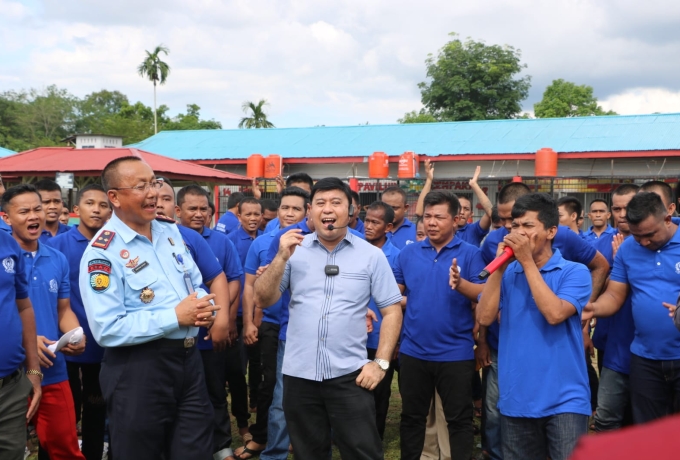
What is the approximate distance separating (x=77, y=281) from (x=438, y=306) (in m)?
2.76

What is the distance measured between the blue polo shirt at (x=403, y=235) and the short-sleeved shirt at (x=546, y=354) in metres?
3.10

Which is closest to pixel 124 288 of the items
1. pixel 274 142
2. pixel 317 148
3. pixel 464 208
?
pixel 464 208

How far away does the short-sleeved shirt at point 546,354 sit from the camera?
12.0ft

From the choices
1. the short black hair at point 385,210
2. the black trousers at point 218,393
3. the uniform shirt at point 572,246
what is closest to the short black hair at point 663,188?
the uniform shirt at point 572,246

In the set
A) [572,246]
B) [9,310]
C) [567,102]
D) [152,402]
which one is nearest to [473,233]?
[572,246]

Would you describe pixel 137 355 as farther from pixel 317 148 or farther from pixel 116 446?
pixel 317 148

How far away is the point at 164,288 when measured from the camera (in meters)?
3.49

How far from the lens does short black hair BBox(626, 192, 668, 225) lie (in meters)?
4.38

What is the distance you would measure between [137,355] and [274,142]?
67.0 ft

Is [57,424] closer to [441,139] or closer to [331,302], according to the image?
[331,302]

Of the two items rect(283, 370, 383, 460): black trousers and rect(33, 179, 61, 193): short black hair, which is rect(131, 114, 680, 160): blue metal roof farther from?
rect(283, 370, 383, 460): black trousers

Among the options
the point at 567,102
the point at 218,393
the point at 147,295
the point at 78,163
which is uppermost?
the point at 567,102

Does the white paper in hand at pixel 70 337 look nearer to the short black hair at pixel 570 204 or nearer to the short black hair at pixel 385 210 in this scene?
the short black hair at pixel 385 210

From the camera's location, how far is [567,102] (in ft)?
139
